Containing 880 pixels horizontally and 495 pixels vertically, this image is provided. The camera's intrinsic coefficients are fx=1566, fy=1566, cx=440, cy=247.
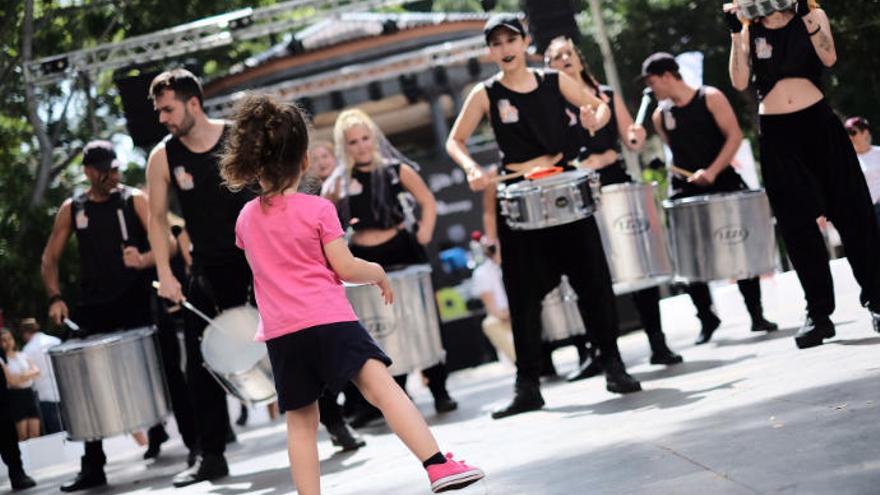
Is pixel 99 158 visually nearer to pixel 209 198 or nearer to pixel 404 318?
pixel 209 198

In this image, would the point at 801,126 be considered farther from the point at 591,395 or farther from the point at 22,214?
the point at 22,214

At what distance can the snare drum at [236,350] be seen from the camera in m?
8.39

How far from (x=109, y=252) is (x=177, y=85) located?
6.06ft

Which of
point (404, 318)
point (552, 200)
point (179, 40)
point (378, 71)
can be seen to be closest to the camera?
point (552, 200)

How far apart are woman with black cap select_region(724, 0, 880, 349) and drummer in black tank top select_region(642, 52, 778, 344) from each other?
2162 millimetres

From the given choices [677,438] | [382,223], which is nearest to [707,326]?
[382,223]

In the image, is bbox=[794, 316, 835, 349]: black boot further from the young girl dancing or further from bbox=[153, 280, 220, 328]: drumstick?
the young girl dancing

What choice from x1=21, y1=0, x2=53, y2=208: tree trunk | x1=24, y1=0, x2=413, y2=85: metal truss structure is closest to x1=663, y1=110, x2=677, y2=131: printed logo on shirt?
x1=24, y1=0, x2=413, y2=85: metal truss structure

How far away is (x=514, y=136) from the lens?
28.8 ft

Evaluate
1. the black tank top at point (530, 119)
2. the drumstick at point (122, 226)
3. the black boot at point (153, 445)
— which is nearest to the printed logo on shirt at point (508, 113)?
the black tank top at point (530, 119)

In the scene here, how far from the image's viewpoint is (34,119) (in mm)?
22547

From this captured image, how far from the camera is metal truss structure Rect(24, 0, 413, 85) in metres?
21.9

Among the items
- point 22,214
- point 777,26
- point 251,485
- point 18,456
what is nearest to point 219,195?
point 251,485

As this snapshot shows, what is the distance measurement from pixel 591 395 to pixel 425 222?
197 centimetres
